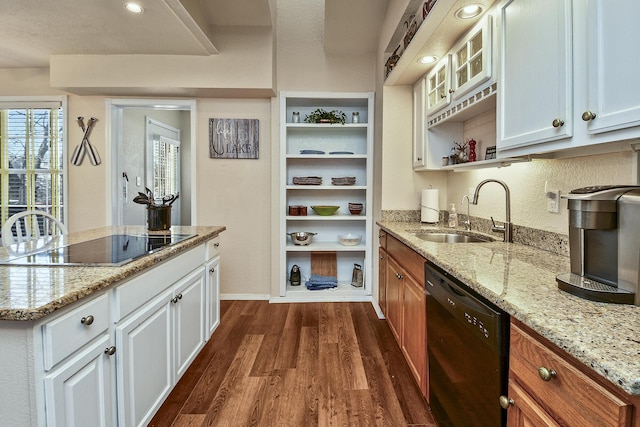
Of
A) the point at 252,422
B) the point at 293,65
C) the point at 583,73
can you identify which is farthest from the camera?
the point at 293,65

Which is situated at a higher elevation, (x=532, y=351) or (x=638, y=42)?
(x=638, y=42)

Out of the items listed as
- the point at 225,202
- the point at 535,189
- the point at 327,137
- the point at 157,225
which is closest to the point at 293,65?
the point at 327,137

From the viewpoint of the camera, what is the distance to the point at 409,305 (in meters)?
2.11

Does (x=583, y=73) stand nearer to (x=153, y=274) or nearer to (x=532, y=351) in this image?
(x=532, y=351)

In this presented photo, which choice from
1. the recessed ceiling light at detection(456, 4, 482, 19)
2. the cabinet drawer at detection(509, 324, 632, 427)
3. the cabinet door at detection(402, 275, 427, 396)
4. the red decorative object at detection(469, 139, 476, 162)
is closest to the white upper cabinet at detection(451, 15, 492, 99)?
the recessed ceiling light at detection(456, 4, 482, 19)

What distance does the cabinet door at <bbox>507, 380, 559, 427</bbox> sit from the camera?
843 mm

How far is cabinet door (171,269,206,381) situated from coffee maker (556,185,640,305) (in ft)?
5.87

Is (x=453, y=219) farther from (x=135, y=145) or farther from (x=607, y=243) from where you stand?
(x=135, y=145)

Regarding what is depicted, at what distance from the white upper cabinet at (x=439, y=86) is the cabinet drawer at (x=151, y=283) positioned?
195 centimetres

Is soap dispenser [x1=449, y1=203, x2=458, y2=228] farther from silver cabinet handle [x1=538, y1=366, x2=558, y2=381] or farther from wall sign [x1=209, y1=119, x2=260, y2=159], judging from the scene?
wall sign [x1=209, y1=119, x2=260, y2=159]

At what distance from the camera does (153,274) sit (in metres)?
1.59

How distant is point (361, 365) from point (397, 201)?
4.83 ft

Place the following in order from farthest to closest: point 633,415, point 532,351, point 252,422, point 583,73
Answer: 1. point 252,422
2. point 583,73
3. point 532,351
4. point 633,415

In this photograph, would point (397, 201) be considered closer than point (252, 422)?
No
